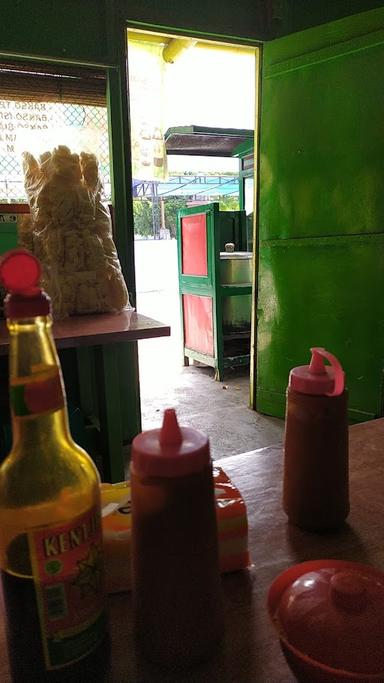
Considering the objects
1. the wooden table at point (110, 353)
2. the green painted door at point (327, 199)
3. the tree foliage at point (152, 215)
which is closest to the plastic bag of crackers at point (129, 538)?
the wooden table at point (110, 353)

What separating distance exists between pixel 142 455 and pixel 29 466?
10 centimetres

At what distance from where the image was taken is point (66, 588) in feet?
1.37

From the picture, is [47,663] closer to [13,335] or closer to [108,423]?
[13,335]

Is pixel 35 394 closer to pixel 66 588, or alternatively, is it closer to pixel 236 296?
pixel 66 588

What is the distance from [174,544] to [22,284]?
0.82 feet

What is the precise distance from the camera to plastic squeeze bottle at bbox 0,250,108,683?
1.32 ft

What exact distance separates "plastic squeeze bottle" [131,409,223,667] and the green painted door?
242 cm

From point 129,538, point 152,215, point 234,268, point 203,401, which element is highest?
point 152,215

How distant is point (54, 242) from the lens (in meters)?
1.98

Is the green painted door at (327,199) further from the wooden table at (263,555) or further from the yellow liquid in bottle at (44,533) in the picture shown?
the yellow liquid in bottle at (44,533)

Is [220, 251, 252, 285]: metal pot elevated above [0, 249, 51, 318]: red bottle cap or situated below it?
below

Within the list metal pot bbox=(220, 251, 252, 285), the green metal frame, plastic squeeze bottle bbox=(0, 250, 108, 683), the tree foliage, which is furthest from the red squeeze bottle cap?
the tree foliage

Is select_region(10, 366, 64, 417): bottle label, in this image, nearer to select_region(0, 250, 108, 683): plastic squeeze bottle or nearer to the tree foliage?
select_region(0, 250, 108, 683): plastic squeeze bottle

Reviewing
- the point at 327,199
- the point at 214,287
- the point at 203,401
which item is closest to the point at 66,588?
the point at 327,199
